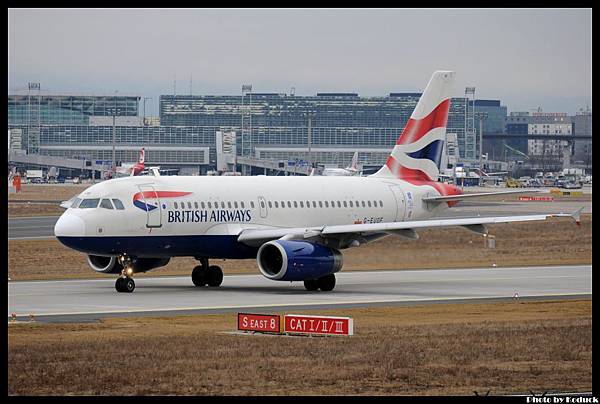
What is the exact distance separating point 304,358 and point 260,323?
5.27m

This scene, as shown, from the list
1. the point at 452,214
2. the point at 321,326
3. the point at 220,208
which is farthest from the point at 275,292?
the point at 452,214

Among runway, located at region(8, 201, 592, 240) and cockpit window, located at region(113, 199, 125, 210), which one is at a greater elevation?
cockpit window, located at region(113, 199, 125, 210)

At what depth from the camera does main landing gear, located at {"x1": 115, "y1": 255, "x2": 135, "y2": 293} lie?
48.3 m

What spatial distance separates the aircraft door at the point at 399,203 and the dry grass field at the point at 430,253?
1554 millimetres

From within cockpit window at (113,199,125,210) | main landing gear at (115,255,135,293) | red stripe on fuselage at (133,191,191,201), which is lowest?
main landing gear at (115,255,135,293)

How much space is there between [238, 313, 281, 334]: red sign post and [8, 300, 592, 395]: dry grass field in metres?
0.74

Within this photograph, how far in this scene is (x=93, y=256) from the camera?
50.8m

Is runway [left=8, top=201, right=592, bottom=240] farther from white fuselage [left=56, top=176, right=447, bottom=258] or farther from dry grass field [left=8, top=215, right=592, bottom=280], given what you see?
white fuselage [left=56, top=176, right=447, bottom=258]

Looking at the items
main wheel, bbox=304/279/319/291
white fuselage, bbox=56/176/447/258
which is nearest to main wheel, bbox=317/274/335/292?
main wheel, bbox=304/279/319/291

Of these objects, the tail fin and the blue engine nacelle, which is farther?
the tail fin
